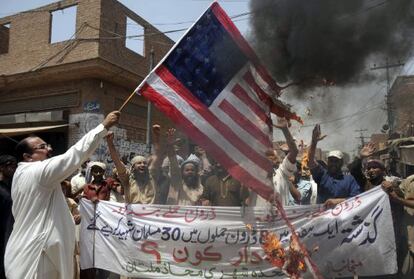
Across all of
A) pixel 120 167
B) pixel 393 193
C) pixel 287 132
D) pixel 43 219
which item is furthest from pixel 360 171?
pixel 43 219

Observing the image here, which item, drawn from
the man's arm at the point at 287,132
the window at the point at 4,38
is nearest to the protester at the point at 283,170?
the man's arm at the point at 287,132

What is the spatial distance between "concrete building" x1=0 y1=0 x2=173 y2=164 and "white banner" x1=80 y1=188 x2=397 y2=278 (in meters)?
7.82

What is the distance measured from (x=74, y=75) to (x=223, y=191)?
9401 millimetres

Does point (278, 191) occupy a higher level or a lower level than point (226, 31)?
lower

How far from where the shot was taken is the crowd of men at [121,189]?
323 centimetres

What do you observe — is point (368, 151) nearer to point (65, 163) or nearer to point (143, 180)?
point (143, 180)

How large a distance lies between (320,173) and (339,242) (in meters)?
0.80

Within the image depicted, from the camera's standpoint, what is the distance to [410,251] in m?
4.43

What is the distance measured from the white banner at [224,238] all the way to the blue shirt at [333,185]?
1.07 ft

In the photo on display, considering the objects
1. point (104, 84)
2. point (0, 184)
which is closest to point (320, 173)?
point (0, 184)

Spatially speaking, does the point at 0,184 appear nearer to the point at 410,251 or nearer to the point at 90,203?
the point at 90,203

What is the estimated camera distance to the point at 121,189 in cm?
593

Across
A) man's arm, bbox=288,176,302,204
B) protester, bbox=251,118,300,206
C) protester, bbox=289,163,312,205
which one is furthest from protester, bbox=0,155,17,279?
protester, bbox=289,163,312,205

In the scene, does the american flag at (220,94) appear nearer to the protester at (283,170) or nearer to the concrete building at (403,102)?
the protester at (283,170)
